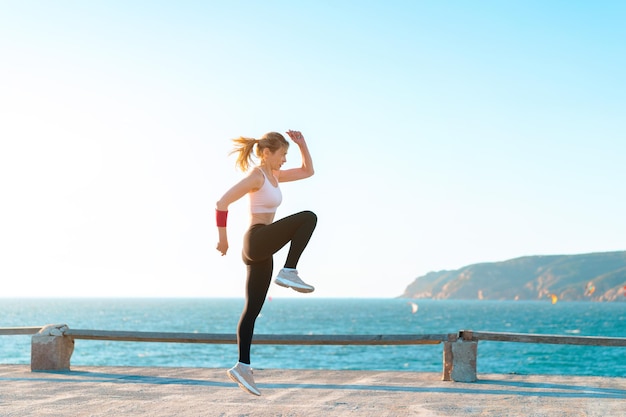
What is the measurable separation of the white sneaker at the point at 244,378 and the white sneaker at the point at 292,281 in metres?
0.91

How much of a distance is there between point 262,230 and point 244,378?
1.25 meters

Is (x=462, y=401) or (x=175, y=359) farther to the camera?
(x=175, y=359)

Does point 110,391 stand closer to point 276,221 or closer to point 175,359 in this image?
point 276,221

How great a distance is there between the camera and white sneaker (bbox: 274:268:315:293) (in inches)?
238

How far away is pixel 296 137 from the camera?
267 inches

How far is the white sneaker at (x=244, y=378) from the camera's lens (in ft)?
21.3

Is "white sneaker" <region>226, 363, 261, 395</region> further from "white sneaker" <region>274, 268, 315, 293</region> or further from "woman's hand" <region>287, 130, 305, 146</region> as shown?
"woman's hand" <region>287, 130, 305, 146</region>

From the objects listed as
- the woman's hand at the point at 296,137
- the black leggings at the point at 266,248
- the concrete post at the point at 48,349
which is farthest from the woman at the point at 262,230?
the concrete post at the point at 48,349

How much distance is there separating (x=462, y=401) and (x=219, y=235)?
3.46 m

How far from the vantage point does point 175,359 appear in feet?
243

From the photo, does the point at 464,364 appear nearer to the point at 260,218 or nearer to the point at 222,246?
the point at 260,218

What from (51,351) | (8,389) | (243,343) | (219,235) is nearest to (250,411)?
(243,343)

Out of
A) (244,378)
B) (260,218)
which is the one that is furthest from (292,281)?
(244,378)

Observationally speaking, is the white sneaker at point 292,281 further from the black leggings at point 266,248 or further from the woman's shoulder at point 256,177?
the woman's shoulder at point 256,177
